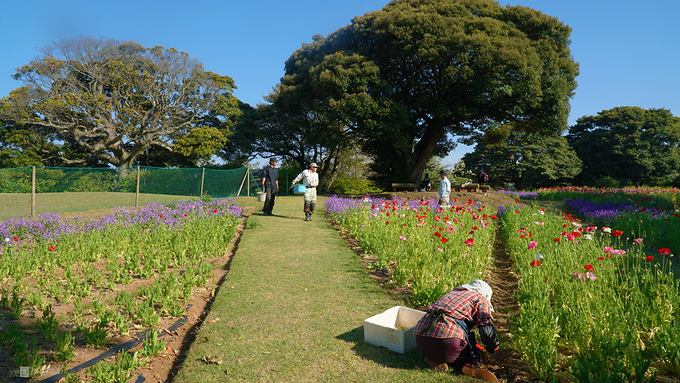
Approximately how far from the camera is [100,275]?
197 inches

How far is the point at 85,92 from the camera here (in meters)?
26.2

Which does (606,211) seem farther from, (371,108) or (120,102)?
(120,102)

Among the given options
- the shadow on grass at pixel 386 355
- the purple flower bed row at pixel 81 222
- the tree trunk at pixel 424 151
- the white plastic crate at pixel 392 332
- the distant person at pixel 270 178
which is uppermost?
the tree trunk at pixel 424 151

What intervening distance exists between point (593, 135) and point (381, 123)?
30239mm

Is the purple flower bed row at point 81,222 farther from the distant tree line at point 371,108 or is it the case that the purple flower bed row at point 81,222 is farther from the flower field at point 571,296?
the distant tree line at point 371,108

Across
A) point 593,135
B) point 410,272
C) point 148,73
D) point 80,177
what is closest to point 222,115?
point 148,73

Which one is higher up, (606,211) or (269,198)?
(606,211)

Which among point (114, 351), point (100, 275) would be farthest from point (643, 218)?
point (100, 275)

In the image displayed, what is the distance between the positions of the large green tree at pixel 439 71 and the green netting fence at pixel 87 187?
8.20 m

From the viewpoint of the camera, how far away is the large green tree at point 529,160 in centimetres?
3262

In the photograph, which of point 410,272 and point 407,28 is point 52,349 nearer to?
point 410,272

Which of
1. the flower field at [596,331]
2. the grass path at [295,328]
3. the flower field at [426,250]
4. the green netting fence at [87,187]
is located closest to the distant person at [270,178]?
the green netting fence at [87,187]

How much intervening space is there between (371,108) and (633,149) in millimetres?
→ 29108

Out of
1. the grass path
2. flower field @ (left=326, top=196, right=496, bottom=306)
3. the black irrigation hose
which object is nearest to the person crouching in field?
flower field @ (left=326, top=196, right=496, bottom=306)
